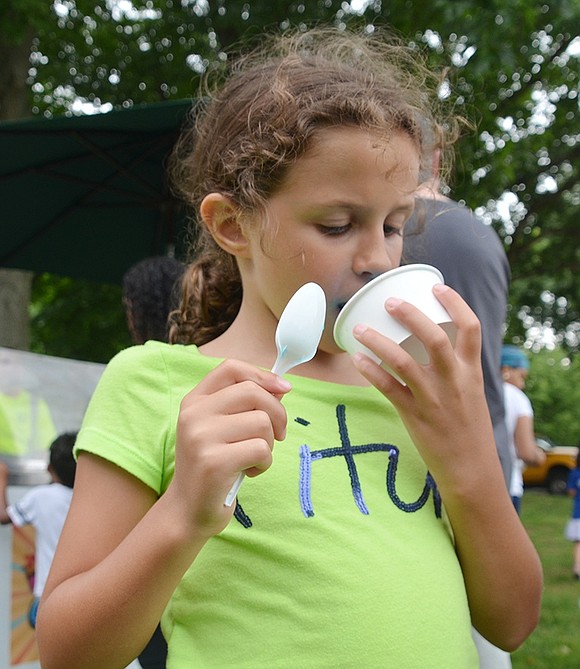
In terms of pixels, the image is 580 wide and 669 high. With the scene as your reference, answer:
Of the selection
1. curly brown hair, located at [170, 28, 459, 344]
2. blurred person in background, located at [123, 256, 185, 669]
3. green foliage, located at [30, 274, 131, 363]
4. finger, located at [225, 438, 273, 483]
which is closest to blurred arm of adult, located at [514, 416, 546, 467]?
blurred person in background, located at [123, 256, 185, 669]

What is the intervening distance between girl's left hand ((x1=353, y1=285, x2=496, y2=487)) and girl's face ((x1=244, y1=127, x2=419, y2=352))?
0.10 m

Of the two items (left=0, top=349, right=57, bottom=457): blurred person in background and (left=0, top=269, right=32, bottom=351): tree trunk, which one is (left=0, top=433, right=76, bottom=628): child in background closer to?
(left=0, top=349, right=57, bottom=457): blurred person in background

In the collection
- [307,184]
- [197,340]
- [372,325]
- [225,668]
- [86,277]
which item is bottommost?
[86,277]

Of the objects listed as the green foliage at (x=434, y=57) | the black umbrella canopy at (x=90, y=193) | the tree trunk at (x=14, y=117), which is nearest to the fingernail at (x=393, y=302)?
the black umbrella canopy at (x=90, y=193)

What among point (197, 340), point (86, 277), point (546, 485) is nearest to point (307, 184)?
point (197, 340)

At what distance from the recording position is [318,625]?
107cm

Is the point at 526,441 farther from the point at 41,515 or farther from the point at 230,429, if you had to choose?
the point at 230,429

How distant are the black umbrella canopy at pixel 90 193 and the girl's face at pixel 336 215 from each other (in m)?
2.54

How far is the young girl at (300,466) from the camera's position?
0.97 meters

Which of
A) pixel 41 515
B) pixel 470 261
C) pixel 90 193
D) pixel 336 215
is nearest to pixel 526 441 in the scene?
pixel 90 193

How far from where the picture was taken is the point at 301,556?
43.1 inches

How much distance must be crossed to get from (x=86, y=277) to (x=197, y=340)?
14.1ft

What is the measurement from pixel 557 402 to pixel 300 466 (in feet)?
128

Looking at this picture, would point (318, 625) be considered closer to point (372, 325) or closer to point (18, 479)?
point (372, 325)
